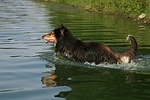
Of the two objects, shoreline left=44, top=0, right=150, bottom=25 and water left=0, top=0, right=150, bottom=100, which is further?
shoreline left=44, top=0, right=150, bottom=25

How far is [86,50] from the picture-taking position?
1033 centimetres

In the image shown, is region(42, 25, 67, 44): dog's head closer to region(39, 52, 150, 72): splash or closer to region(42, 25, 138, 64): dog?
region(42, 25, 138, 64): dog

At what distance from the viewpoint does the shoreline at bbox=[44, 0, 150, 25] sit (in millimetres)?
25403

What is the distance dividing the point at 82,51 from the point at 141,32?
30.2 ft

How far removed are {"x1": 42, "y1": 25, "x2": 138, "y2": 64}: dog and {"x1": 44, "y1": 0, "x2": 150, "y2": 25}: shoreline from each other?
13.4m

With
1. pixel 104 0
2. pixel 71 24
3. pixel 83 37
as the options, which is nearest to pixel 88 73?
pixel 83 37

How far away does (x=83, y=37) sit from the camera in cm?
1659

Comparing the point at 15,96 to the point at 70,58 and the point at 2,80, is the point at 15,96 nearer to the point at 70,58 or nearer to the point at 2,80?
the point at 2,80

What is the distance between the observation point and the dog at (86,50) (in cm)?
1014

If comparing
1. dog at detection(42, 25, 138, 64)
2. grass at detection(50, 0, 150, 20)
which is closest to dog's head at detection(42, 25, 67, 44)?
dog at detection(42, 25, 138, 64)

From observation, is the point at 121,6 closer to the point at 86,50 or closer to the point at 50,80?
the point at 86,50

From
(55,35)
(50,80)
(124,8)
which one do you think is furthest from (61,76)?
(124,8)

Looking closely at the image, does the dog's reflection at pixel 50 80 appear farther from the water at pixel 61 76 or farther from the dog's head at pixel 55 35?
the dog's head at pixel 55 35

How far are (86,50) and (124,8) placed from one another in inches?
736
